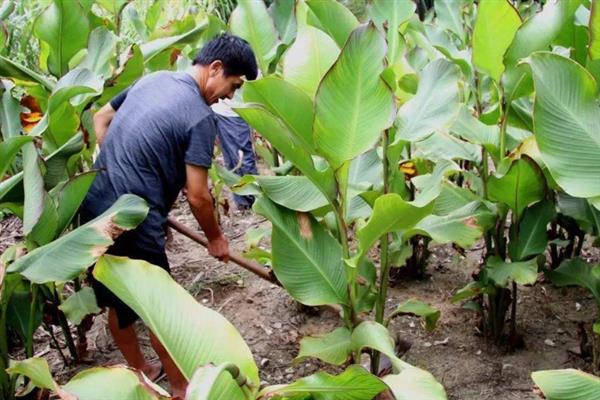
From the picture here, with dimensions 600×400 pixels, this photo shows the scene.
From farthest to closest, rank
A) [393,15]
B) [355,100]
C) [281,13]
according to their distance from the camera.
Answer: [281,13] → [393,15] → [355,100]

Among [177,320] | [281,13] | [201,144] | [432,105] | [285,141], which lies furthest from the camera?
[281,13]

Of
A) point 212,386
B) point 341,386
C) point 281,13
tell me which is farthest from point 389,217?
point 281,13

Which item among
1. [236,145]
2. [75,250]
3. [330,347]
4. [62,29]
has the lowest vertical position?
[236,145]

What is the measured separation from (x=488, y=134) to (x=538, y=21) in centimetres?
48

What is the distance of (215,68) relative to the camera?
285 cm

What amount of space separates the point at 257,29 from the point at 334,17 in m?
0.85

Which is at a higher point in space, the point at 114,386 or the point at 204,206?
the point at 114,386

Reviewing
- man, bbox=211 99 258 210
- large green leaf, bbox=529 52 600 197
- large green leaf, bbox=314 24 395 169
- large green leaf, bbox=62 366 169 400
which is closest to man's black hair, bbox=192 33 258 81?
large green leaf, bbox=314 24 395 169

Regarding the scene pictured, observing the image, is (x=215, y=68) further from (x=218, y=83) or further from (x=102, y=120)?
(x=102, y=120)

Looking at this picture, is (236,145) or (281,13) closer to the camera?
(281,13)

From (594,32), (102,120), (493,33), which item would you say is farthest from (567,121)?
(102,120)

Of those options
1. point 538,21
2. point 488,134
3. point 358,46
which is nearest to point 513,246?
point 488,134

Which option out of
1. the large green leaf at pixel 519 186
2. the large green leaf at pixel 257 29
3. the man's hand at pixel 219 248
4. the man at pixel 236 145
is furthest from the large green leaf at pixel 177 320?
the man at pixel 236 145

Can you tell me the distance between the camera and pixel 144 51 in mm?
3561
